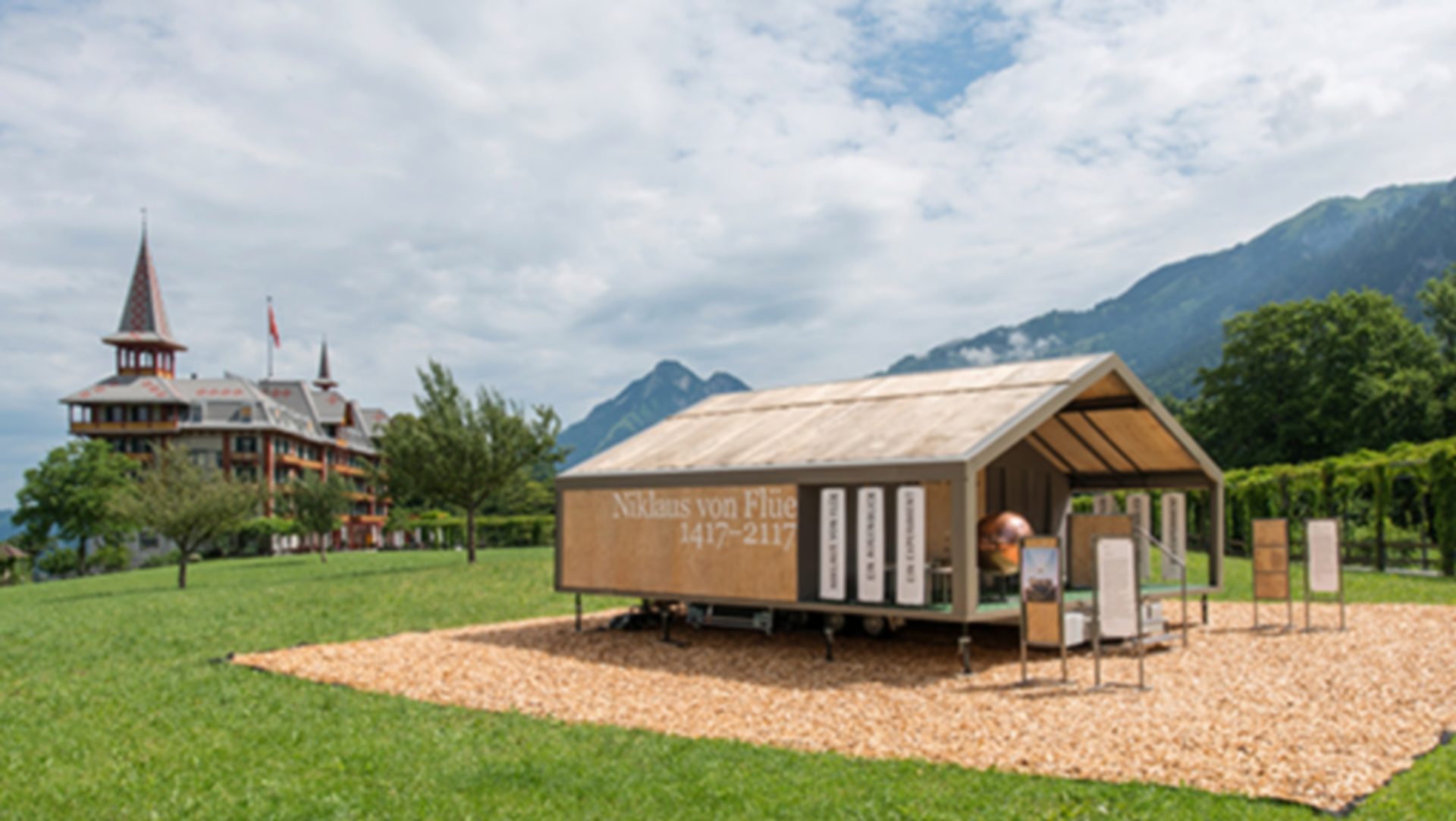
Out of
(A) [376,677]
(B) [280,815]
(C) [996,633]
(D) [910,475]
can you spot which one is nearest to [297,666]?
(A) [376,677]

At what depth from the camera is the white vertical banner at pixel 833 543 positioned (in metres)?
Result: 13.4

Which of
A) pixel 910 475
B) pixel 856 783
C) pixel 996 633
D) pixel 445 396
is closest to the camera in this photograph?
pixel 856 783

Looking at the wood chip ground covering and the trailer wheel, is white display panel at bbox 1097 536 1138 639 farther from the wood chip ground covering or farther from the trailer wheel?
the trailer wheel

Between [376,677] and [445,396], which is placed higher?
[445,396]

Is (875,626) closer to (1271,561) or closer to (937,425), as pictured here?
(937,425)

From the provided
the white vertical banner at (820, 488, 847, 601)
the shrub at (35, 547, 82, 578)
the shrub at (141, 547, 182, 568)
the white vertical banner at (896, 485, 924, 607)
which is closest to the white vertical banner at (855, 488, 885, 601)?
the white vertical banner at (896, 485, 924, 607)

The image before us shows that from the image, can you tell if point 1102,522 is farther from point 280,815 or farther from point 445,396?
point 445,396

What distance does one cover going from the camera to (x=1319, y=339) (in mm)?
55562

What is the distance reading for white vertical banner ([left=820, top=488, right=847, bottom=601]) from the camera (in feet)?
44.0

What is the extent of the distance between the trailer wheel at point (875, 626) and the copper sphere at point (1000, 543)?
1.63m

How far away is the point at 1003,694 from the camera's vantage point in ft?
36.1

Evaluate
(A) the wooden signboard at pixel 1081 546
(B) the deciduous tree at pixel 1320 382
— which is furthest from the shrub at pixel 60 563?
(B) the deciduous tree at pixel 1320 382

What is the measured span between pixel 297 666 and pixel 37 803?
20.1 feet

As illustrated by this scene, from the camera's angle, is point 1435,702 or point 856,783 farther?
point 1435,702
